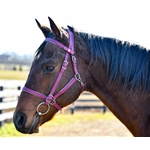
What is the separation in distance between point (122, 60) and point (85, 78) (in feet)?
1.37

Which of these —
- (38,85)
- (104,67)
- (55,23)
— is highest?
(55,23)

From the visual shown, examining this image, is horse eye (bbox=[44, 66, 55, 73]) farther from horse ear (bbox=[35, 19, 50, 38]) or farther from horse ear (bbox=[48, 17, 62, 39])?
horse ear (bbox=[35, 19, 50, 38])

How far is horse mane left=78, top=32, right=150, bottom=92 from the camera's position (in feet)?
9.23

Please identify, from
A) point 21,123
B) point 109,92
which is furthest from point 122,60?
point 21,123

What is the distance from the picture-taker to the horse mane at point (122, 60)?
281 centimetres

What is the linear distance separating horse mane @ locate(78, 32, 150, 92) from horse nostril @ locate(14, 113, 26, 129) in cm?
87

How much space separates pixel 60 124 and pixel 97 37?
8338mm

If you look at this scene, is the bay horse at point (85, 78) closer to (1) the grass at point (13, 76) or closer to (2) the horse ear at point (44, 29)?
(2) the horse ear at point (44, 29)

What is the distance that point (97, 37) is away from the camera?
3062 mm

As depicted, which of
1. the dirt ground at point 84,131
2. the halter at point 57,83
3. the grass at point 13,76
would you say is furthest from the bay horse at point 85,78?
the grass at point 13,76

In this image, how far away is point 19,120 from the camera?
2.87 meters

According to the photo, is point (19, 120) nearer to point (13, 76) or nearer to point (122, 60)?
point (122, 60)
